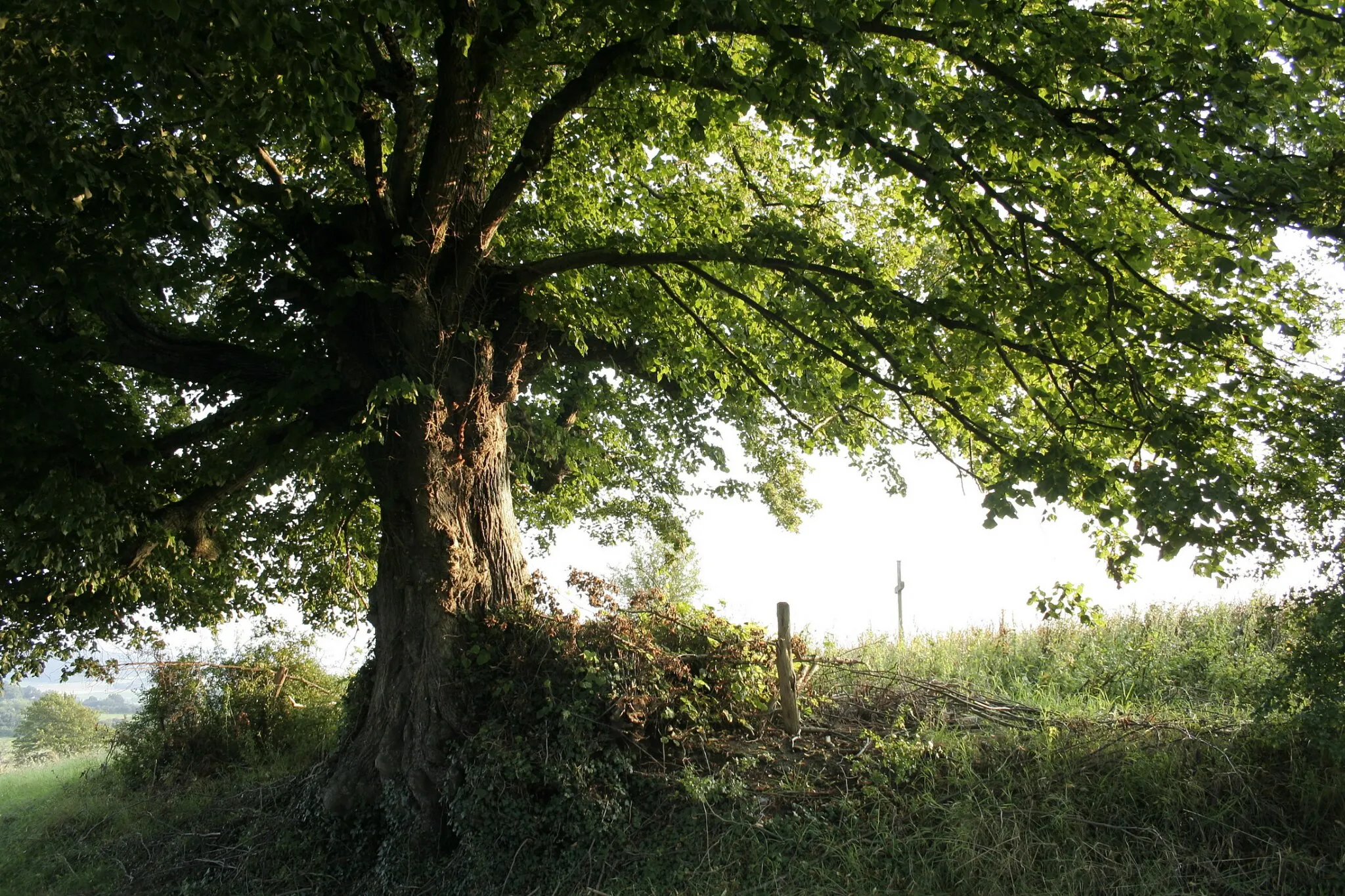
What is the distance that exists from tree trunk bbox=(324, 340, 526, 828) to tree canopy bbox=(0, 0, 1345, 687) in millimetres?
139

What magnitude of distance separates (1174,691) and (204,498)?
11.4 meters

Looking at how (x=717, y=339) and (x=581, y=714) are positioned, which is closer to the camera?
(x=581, y=714)

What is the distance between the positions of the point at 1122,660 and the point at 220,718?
12079 millimetres

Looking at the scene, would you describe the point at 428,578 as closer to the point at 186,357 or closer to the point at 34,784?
the point at 186,357

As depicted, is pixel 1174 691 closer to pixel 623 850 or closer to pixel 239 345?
pixel 623 850

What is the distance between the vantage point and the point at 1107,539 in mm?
8719

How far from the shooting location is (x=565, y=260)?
9.23 meters

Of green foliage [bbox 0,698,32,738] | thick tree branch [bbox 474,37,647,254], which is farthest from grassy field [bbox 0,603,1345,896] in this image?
green foliage [bbox 0,698,32,738]

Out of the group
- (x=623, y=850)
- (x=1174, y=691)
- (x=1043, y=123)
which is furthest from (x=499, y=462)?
(x=1174, y=691)

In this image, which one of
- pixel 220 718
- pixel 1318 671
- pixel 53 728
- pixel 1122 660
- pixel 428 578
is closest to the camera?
pixel 1318 671

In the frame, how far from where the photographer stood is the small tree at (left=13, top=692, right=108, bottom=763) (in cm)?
3428

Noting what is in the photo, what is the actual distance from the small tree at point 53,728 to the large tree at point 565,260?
26783 mm

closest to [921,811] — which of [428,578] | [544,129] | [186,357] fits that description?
[428,578]

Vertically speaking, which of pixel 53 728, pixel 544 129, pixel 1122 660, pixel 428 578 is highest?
pixel 544 129
